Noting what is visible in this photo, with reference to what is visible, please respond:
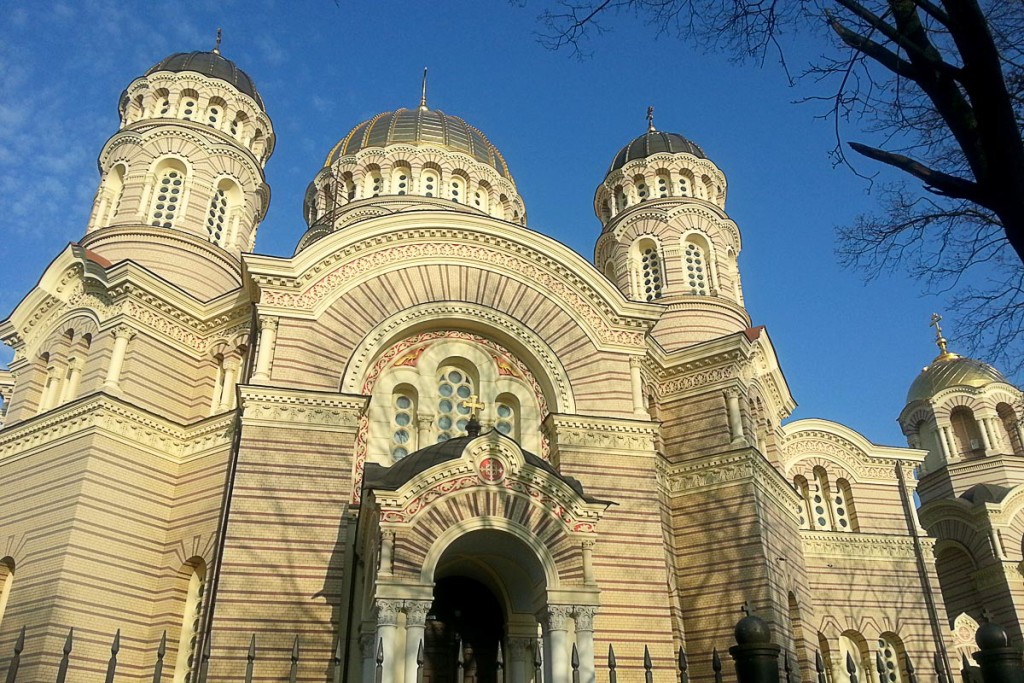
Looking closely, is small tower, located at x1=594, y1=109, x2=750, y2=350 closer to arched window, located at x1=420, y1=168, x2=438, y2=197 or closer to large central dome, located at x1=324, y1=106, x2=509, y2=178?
large central dome, located at x1=324, y1=106, x2=509, y2=178

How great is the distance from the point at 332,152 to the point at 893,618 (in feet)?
76.4

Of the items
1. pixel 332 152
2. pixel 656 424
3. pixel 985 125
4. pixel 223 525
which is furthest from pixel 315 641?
pixel 332 152

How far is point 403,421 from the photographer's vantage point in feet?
56.7

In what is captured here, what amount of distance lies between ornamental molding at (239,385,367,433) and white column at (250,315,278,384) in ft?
1.23

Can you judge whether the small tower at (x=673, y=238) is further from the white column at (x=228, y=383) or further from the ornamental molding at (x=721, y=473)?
the white column at (x=228, y=383)

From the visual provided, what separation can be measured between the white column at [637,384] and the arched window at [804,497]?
9316mm

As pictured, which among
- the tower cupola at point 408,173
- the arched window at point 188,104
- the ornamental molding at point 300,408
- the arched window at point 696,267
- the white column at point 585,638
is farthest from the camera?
the tower cupola at point 408,173

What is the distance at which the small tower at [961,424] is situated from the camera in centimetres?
3416

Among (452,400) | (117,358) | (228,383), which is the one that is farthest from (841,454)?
(117,358)

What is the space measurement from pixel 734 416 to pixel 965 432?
21.4 meters

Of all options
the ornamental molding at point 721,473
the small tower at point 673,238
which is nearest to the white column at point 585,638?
the ornamental molding at point 721,473

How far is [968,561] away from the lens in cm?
3147

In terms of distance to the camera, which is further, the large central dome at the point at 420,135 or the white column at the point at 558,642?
the large central dome at the point at 420,135

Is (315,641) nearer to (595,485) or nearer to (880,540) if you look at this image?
(595,485)
